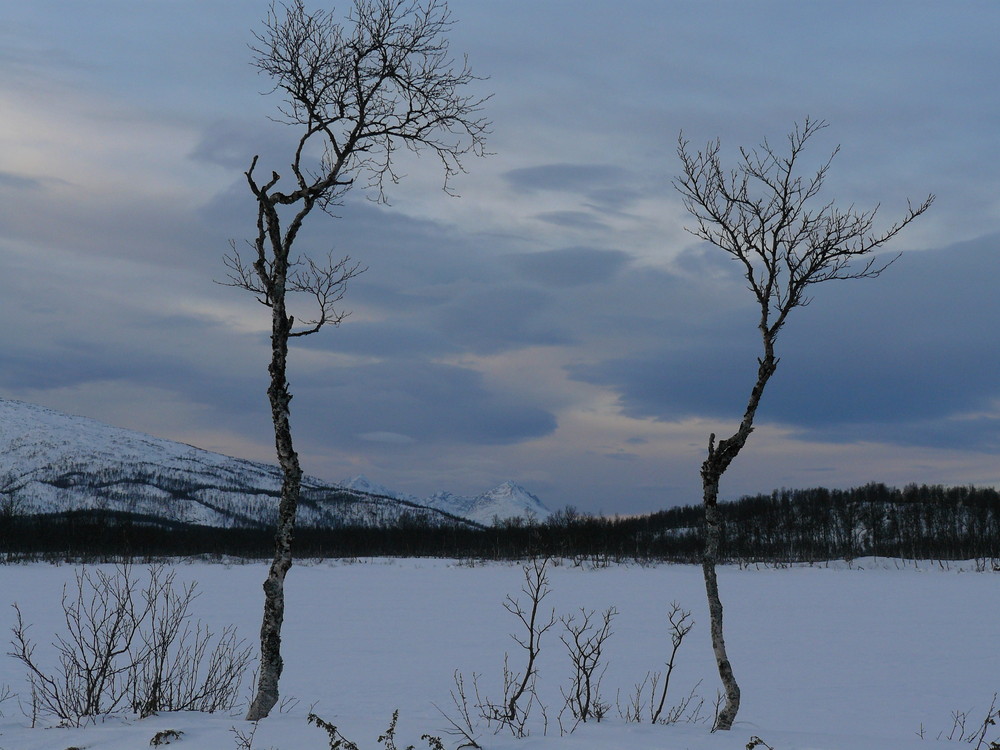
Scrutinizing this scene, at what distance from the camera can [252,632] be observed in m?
22.0

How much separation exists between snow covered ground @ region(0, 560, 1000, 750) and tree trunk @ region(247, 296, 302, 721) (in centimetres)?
38

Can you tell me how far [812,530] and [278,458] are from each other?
4036 inches

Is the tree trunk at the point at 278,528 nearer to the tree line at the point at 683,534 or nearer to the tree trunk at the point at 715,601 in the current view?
the tree trunk at the point at 715,601

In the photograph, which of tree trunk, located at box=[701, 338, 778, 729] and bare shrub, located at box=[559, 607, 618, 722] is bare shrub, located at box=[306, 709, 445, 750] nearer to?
bare shrub, located at box=[559, 607, 618, 722]

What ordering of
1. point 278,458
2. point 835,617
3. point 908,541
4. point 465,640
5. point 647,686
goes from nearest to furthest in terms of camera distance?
point 278,458, point 647,686, point 465,640, point 835,617, point 908,541

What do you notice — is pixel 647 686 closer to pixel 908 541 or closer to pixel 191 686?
pixel 191 686

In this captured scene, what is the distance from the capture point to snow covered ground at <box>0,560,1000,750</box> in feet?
24.1

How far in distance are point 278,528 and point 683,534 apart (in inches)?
4135

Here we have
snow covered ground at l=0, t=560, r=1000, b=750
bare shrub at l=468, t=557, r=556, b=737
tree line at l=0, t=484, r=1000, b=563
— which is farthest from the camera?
tree line at l=0, t=484, r=1000, b=563

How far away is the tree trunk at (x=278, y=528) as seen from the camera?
835 cm

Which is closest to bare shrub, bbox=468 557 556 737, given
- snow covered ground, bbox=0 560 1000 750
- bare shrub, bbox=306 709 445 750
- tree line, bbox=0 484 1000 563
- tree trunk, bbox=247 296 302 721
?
snow covered ground, bbox=0 560 1000 750

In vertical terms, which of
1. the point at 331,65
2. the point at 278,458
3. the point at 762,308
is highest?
the point at 331,65

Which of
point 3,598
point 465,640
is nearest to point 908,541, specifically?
point 465,640

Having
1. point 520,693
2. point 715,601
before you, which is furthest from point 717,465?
point 520,693
